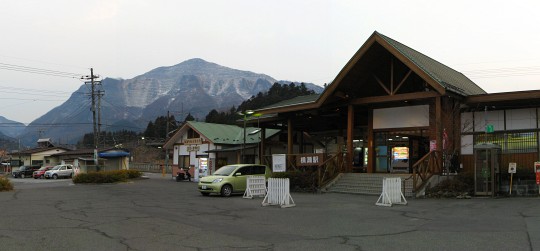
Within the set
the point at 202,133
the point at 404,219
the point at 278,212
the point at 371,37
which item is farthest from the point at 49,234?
the point at 202,133

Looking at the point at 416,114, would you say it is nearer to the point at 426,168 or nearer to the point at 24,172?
the point at 426,168

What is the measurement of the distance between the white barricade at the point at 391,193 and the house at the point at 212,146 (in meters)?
19.5

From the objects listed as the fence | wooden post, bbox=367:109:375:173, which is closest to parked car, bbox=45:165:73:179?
the fence

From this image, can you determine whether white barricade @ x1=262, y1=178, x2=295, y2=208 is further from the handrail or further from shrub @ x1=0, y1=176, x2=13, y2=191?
shrub @ x1=0, y1=176, x2=13, y2=191

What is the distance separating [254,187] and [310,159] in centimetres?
532

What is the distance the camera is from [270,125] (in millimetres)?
31609

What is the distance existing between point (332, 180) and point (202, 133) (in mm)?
19302

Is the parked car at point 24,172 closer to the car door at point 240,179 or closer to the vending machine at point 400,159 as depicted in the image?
the car door at point 240,179

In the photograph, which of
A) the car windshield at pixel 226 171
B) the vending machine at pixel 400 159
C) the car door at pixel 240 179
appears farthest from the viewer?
the vending machine at pixel 400 159

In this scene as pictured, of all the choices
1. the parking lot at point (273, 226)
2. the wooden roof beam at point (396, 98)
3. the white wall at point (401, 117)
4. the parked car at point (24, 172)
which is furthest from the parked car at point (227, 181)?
the parked car at point (24, 172)

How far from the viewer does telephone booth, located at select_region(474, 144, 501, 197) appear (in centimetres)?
1734

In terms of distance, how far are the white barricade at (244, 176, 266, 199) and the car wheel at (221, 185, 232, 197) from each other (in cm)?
137

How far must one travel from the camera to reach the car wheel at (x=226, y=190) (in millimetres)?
20163

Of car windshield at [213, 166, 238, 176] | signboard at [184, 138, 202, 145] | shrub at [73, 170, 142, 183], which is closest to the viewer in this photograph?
car windshield at [213, 166, 238, 176]
